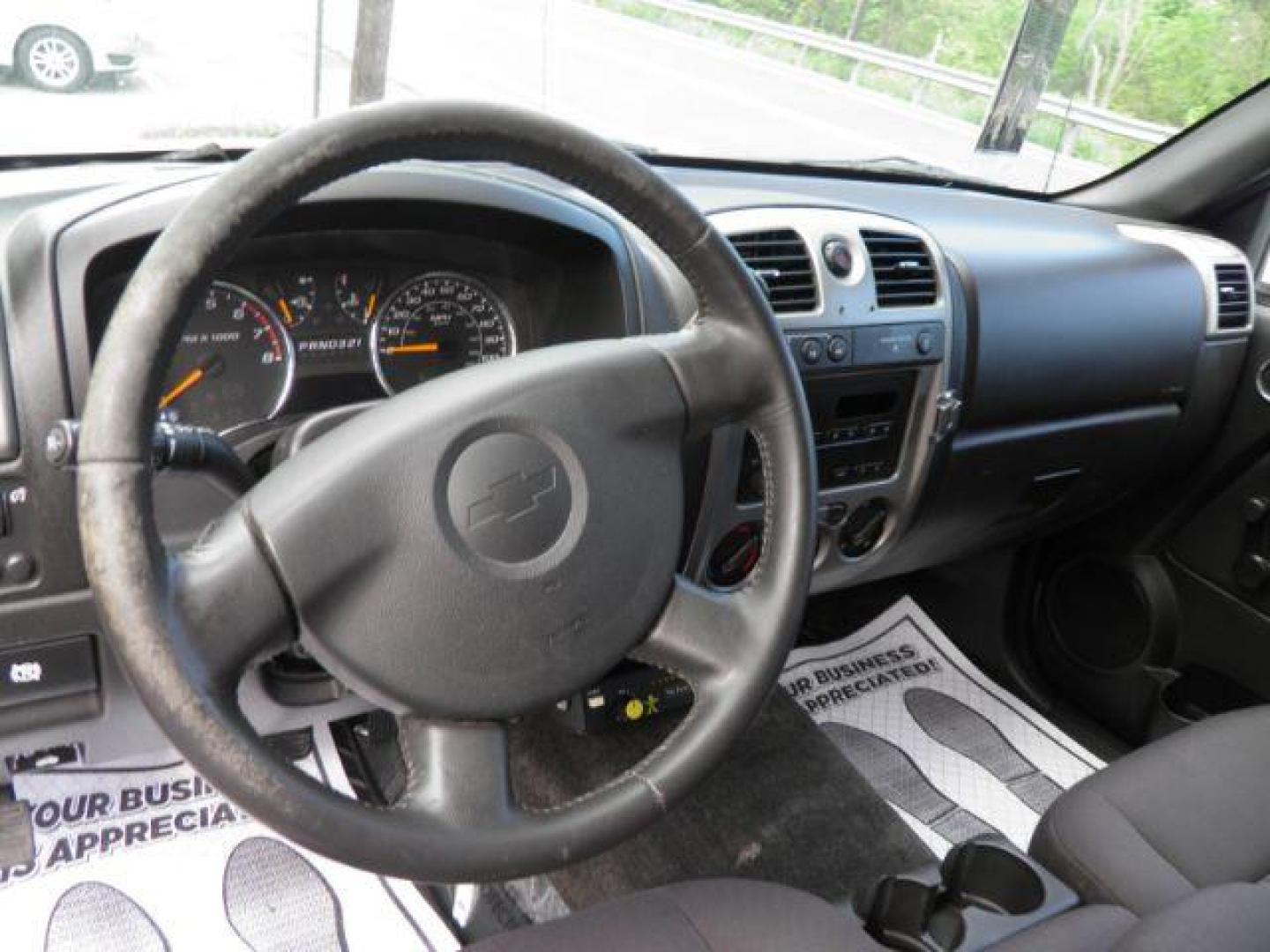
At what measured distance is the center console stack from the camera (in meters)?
1.37

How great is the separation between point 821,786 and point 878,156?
102 centimetres

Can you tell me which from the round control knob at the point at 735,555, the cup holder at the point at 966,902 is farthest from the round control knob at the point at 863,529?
the cup holder at the point at 966,902

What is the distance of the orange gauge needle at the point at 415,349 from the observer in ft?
4.01

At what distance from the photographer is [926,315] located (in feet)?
4.85

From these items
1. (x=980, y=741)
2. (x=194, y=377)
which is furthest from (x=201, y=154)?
(x=980, y=741)

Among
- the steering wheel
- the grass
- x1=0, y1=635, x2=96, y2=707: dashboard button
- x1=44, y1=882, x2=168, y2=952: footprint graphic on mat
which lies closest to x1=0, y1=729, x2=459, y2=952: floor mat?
x1=44, y1=882, x2=168, y2=952: footprint graphic on mat

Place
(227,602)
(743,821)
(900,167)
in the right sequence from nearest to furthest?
(227,602) < (743,821) < (900,167)

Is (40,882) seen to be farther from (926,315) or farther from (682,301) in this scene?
(926,315)

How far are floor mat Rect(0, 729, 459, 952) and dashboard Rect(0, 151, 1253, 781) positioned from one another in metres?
0.20

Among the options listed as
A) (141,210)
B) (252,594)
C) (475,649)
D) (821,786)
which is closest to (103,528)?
(252,594)

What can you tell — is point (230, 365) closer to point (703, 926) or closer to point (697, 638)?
point (697, 638)

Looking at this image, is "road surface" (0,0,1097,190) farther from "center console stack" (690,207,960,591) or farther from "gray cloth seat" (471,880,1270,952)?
"gray cloth seat" (471,880,1270,952)

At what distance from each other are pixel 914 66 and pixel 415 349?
102 centimetres

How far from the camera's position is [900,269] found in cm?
148
